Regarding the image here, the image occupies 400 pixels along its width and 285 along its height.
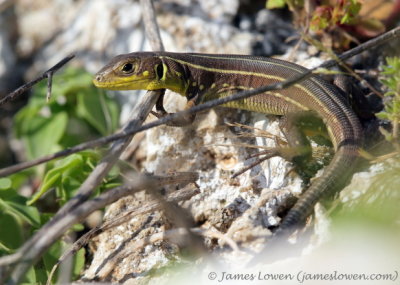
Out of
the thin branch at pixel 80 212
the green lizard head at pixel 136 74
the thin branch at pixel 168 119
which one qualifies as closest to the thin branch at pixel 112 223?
the thin branch at pixel 80 212

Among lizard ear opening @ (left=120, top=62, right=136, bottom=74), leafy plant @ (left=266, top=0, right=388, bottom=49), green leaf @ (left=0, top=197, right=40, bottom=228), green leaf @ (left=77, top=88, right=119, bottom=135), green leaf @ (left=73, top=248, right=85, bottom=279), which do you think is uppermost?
leafy plant @ (left=266, top=0, right=388, bottom=49)

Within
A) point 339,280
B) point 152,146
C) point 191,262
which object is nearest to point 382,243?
point 339,280

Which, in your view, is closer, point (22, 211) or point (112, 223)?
point (112, 223)

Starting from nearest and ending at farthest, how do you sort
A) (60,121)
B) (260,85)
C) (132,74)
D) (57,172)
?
Answer: 1. (57,172)
2. (132,74)
3. (260,85)
4. (60,121)

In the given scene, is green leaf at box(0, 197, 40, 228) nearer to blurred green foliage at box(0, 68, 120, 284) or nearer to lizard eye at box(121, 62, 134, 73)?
blurred green foliage at box(0, 68, 120, 284)

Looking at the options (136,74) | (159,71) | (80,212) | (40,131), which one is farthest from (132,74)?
(80,212)

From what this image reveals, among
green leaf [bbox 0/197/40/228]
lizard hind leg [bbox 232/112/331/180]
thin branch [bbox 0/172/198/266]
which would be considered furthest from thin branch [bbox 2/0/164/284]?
lizard hind leg [bbox 232/112/331/180]

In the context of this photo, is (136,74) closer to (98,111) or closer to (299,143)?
(98,111)
